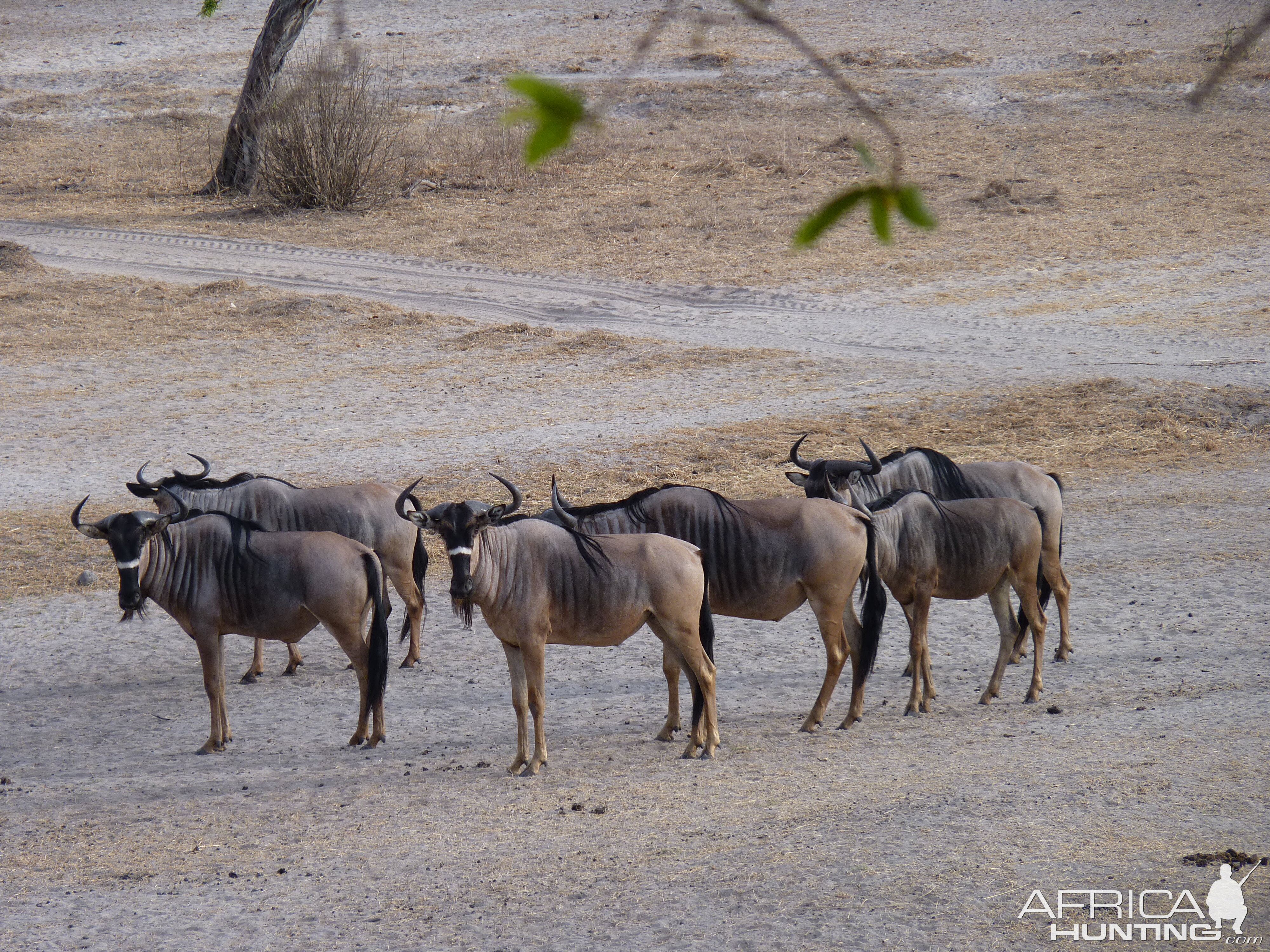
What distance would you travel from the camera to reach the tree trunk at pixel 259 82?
23.2 m

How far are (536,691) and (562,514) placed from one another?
103 centimetres

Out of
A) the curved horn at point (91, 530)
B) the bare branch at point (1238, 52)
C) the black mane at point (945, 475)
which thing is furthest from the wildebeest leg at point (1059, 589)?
the bare branch at point (1238, 52)

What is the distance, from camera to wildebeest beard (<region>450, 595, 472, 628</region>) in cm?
647

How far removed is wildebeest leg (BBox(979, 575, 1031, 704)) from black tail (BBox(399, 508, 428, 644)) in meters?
3.34

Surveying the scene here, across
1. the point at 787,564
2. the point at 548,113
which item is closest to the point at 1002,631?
the point at 787,564

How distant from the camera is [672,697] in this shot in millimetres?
7035

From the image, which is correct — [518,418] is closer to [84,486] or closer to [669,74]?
[84,486]

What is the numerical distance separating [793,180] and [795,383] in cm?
958

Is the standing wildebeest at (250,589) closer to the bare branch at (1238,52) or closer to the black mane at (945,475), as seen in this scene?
the black mane at (945,475)

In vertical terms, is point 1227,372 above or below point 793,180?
below

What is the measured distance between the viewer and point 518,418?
13781 millimetres

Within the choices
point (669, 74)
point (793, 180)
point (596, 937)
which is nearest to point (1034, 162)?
point (793, 180)

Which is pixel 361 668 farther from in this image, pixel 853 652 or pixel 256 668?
pixel 853 652

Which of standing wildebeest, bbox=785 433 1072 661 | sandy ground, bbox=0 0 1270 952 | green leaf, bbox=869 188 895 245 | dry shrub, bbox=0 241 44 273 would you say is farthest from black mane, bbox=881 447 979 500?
dry shrub, bbox=0 241 44 273
